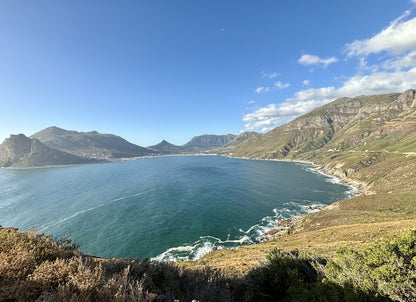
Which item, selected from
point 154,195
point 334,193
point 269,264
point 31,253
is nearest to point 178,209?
point 154,195

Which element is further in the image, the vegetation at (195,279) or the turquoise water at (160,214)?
the turquoise water at (160,214)

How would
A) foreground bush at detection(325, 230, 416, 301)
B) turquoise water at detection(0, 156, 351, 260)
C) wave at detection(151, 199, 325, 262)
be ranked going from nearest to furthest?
1. foreground bush at detection(325, 230, 416, 301)
2. wave at detection(151, 199, 325, 262)
3. turquoise water at detection(0, 156, 351, 260)

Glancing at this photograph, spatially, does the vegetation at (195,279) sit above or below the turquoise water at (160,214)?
above

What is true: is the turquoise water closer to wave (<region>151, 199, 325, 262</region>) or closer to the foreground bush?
wave (<region>151, 199, 325, 262</region>)

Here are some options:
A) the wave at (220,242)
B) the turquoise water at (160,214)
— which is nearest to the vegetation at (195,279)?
the wave at (220,242)

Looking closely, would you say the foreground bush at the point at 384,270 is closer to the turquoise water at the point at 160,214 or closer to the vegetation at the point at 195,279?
the vegetation at the point at 195,279

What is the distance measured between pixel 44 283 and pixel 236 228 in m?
50.9

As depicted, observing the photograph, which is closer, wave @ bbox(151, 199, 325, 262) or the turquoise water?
wave @ bbox(151, 199, 325, 262)

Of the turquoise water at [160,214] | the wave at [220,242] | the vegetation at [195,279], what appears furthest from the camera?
the turquoise water at [160,214]

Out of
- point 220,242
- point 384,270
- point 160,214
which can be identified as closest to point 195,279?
point 384,270

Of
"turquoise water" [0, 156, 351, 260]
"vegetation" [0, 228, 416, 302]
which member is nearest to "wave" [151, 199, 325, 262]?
"turquoise water" [0, 156, 351, 260]

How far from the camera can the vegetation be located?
504 cm

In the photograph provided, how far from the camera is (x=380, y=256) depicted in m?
8.50

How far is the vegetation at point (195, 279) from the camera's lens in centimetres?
504
